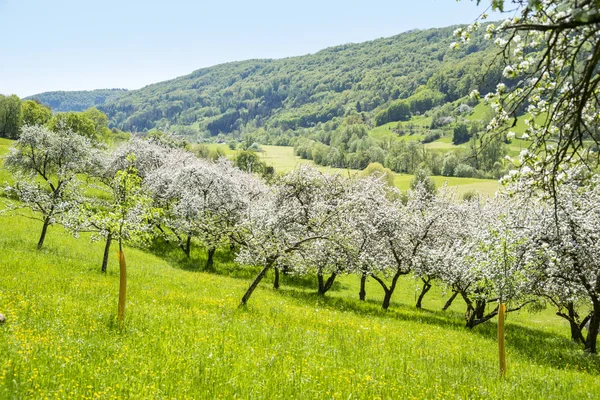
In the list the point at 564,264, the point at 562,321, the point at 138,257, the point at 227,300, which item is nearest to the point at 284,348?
the point at 227,300

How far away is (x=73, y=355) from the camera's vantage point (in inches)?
303

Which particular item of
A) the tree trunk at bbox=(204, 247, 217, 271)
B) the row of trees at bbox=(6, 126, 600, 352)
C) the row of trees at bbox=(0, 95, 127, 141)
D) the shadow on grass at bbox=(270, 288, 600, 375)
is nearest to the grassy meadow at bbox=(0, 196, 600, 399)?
the shadow on grass at bbox=(270, 288, 600, 375)

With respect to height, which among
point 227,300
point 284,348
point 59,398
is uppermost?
point 59,398

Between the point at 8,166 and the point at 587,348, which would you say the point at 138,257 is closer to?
the point at 8,166

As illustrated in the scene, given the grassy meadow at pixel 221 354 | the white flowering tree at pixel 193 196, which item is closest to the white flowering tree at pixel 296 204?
the grassy meadow at pixel 221 354

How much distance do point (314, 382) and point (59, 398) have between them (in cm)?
450

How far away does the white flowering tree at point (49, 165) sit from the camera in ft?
88.5

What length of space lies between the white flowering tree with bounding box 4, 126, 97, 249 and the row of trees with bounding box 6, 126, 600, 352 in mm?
117

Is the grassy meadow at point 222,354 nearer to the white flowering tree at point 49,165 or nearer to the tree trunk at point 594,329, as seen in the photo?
the tree trunk at point 594,329

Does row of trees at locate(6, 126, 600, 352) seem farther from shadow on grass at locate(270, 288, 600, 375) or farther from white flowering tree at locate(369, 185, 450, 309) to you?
shadow on grass at locate(270, 288, 600, 375)

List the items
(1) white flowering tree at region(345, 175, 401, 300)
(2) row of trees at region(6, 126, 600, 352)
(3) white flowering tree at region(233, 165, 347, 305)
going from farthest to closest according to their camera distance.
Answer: (1) white flowering tree at region(345, 175, 401, 300) < (3) white flowering tree at region(233, 165, 347, 305) < (2) row of trees at region(6, 126, 600, 352)

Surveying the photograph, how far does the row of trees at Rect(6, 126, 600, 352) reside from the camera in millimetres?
16594

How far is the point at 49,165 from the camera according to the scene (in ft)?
127

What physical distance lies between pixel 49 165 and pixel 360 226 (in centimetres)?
3195
